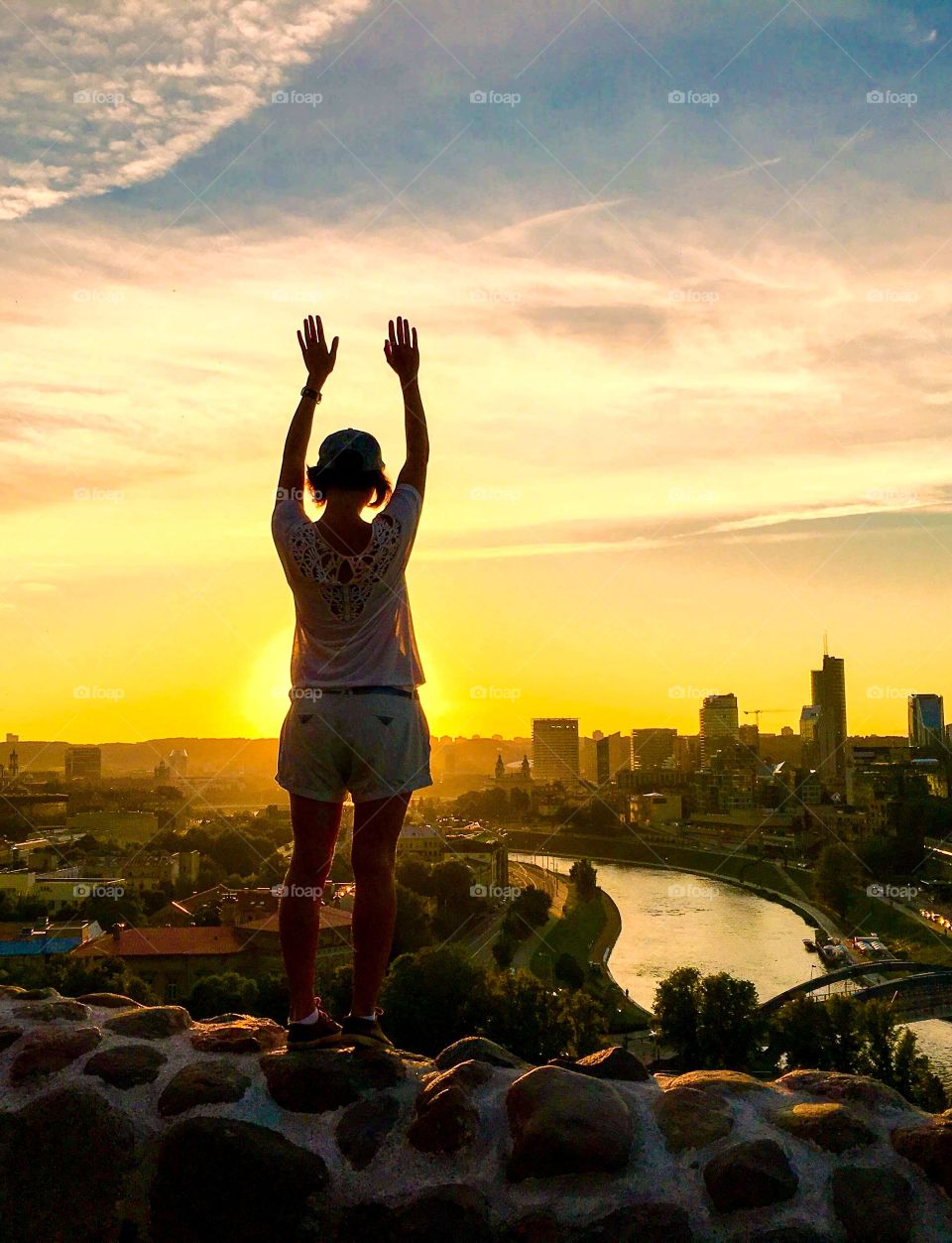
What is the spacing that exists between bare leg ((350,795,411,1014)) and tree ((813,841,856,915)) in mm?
36462

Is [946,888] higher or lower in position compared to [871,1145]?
lower

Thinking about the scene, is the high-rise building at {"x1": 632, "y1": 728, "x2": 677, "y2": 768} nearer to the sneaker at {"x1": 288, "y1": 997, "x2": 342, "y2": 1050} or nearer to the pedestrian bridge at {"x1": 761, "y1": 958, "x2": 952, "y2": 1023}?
the pedestrian bridge at {"x1": 761, "y1": 958, "x2": 952, "y2": 1023}

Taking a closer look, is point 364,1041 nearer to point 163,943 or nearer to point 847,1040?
point 847,1040

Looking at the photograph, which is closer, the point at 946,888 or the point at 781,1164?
the point at 781,1164

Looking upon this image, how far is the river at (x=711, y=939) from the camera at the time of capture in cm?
2430

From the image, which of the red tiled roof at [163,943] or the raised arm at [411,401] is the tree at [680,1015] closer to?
the red tiled roof at [163,943]

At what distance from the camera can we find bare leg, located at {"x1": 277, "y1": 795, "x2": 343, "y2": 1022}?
2.08 m

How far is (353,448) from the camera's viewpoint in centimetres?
215

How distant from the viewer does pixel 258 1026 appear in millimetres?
2090

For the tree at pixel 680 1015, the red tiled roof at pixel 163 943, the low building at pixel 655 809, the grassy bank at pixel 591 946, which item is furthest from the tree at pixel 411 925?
the low building at pixel 655 809

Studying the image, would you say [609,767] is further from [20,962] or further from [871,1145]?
[871,1145]

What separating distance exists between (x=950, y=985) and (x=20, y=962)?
59.3ft

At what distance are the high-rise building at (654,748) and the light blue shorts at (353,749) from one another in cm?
7819

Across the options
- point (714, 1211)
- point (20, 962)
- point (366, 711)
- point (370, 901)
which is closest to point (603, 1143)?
point (714, 1211)
